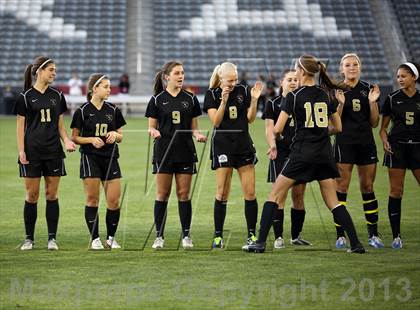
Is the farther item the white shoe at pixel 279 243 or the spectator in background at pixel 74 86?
the spectator in background at pixel 74 86

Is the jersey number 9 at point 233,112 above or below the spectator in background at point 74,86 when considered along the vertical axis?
below

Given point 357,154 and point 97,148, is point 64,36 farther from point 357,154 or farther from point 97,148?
point 357,154

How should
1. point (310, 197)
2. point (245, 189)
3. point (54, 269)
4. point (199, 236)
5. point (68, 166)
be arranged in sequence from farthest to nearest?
point (68, 166) < point (310, 197) < point (199, 236) < point (245, 189) < point (54, 269)

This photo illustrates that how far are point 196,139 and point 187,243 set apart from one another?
1076 mm

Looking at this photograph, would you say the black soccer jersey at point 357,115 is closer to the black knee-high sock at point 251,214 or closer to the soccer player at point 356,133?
the soccer player at point 356,133

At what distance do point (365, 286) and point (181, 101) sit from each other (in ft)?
9.74

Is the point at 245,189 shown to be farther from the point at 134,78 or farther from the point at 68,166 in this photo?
A: the point at 134,78

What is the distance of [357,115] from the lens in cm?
942

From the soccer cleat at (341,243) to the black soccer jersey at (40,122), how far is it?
2.85 m

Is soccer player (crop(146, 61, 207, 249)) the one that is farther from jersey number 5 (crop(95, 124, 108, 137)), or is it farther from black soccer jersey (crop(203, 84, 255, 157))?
jersey number 5 (crop(95, 124, 108, 137))

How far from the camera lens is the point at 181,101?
9148 millimetres

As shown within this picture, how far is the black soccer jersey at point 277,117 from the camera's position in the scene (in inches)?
364

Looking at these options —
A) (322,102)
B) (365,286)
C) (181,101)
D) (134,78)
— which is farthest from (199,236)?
(134,78)

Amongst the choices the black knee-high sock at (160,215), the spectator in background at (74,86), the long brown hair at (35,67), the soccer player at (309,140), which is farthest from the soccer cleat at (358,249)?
the spectator in background at (74,86)
